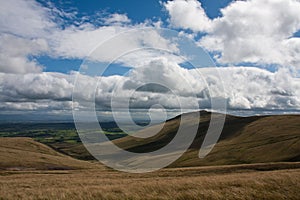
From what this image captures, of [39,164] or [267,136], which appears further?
[267,136]

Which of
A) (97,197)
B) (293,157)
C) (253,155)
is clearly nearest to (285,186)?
(97,197)

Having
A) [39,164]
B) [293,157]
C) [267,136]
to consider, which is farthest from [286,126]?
[39,164]

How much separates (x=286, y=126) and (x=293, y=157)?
282 ft

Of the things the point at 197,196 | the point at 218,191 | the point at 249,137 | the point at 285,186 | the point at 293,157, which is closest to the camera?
the point at 197,196

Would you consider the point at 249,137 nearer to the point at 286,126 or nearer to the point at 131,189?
the point at 286,126

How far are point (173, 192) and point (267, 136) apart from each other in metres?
178

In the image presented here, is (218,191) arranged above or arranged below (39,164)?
above

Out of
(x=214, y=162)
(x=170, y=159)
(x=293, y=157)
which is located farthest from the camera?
(x=170, y=159)

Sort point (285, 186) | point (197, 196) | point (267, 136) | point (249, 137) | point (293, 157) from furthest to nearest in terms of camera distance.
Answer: point (249, 137) → point (267, 136) → point (293, 157) → point (285, 186) → point (197, 196)

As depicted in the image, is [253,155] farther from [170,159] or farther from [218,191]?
[218,191]

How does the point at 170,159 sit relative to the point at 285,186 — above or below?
below

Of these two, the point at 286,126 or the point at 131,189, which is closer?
the point at 131,189

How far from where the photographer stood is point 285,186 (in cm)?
1789

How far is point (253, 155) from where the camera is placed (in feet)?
439
